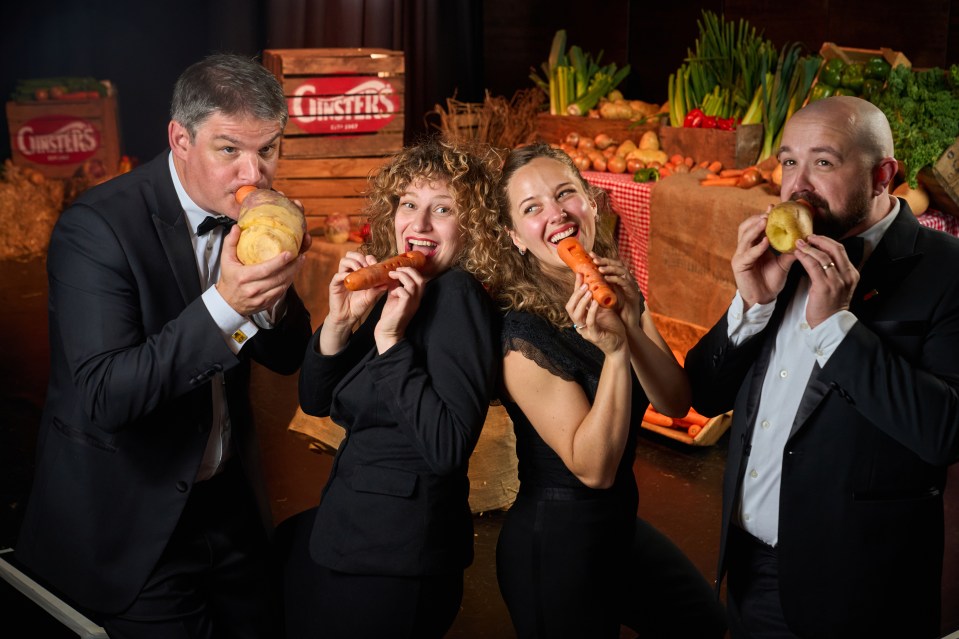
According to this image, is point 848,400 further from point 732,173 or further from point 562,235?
point 732,173

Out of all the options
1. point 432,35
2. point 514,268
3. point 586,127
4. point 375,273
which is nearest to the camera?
point 375,273

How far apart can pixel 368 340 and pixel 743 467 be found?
2.88ft

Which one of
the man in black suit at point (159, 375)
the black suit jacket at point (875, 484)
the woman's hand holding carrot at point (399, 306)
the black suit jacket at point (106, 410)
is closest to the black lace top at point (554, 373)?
the woman's hand holding carrot at point (399, 306)

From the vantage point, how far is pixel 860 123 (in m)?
2.03

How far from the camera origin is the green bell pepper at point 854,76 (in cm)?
487

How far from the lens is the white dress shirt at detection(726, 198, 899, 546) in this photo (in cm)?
207

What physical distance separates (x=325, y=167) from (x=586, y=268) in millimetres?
4402

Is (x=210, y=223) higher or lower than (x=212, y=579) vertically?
higher

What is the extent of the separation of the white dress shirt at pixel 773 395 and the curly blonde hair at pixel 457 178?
0.58 metres

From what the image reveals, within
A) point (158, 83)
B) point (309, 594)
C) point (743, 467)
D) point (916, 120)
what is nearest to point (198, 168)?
point (309, 594)

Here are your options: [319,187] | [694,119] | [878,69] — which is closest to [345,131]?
[319,187]

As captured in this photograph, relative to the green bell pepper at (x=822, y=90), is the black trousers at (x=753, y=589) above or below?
below

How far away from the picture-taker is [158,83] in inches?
320

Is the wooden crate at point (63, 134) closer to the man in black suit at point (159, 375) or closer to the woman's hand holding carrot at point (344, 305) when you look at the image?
the man in black suit at point (159, 375)
